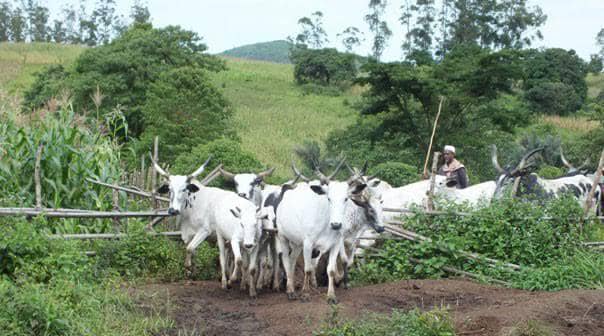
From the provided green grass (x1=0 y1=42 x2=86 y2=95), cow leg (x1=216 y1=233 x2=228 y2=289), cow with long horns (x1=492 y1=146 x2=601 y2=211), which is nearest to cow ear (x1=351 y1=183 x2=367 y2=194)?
cow leg (x1=216 y1=233 x2=228 y2=289)

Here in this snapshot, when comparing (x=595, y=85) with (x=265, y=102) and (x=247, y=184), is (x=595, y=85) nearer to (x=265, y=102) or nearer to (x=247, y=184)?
(x=265, y=102)

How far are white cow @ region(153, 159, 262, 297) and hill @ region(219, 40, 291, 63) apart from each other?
112 meters

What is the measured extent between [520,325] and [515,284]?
2.75 meters

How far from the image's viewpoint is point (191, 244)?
387 inches

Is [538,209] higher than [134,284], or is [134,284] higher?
[538,209]

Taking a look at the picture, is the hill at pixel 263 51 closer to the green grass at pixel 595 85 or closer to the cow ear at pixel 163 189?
the green grass at pixel 595 85

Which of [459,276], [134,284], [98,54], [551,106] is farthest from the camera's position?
[551,106]

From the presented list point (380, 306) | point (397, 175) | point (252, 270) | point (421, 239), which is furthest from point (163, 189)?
point (397, 175)

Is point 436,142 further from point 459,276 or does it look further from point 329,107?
point 329,107

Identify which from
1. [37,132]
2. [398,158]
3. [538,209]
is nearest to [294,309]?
[538,209]

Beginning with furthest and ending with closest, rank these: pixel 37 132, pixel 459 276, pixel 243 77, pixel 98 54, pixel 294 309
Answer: pixel 243 77 < pixel 98 54 < pixel 37 132 < pixel 459 276 < pixel 294 309

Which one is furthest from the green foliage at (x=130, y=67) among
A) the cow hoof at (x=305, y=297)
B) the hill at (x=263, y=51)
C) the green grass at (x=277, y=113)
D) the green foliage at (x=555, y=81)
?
the hill at (x=263, y=51)

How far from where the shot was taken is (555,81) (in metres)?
38.2

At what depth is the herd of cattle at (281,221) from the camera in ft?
28.6
